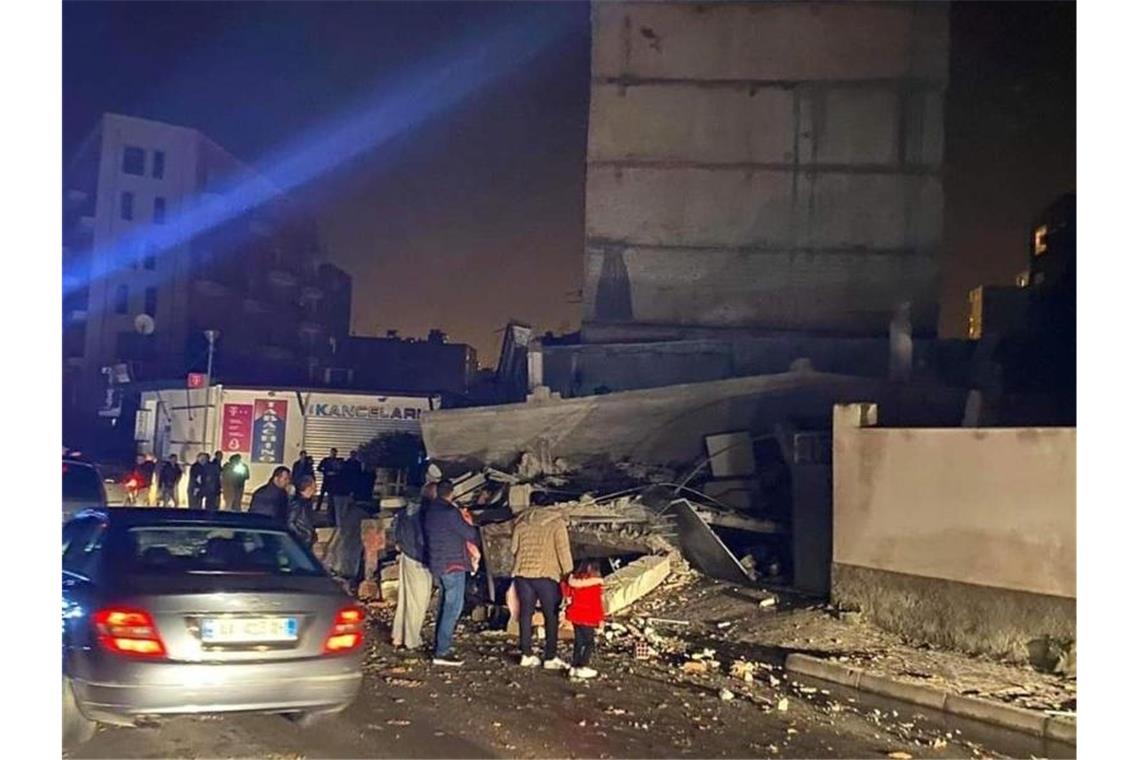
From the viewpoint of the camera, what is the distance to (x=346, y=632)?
6406 millimetres

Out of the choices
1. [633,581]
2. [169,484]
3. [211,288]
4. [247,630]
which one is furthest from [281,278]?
[247,630]

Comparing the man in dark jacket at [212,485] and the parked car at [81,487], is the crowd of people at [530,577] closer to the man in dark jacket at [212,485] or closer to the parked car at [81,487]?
the parked car at [81,487]

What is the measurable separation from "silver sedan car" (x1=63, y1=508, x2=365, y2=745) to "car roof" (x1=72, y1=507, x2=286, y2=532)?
2 cm

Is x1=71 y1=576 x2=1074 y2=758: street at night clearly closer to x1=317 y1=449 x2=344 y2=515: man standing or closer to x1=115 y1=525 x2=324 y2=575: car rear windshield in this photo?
x1=115 y1=525 x2=324 y2=575: car rear windshield

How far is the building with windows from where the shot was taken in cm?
4253

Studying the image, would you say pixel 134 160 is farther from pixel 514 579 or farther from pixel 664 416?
pixel 514 579

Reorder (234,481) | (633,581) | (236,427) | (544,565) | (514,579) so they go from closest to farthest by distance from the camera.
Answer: (544,565)
(514,579)
(633,581)
(234,481)
(236,427)

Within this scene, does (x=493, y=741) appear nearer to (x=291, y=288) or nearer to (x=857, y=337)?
(x=857, y=337)

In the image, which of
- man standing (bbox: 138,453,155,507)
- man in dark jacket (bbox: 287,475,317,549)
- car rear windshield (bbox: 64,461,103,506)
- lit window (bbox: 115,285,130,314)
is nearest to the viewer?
man in dark jacket (bbox: 287,475,317,549)

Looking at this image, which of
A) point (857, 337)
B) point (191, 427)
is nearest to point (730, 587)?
point (857, 337)

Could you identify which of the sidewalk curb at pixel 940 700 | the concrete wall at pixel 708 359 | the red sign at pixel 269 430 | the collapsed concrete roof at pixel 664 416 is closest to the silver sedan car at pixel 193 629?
the sidewalk curb at pixel 940 700

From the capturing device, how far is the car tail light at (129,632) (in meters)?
5.73

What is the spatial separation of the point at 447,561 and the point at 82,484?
6.60 metres

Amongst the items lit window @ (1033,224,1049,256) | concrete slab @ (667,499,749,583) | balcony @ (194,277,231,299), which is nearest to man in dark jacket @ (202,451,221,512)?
concrete slab @ (667,499,749,583)
